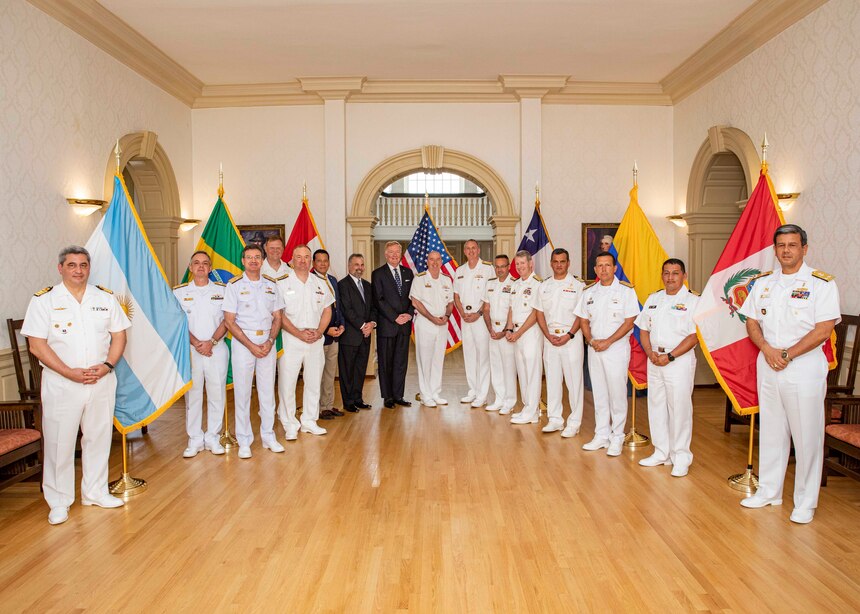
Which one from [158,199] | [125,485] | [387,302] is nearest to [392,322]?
[387,302]

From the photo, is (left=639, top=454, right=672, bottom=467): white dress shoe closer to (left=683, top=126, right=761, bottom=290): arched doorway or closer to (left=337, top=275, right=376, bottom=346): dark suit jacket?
(left=337, top=275, right=376, bottom=346): dark suit jacket

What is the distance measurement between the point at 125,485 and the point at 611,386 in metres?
3.67

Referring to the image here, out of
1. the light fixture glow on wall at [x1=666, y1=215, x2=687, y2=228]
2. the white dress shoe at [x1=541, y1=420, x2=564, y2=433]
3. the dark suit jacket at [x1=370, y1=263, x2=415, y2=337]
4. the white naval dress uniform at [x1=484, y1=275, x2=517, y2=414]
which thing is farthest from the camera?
the light fixture glow on wall at [x1=666, y1=215, x2=687, y2=228]

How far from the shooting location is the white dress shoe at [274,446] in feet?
16.6

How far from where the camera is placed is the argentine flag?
4.24m

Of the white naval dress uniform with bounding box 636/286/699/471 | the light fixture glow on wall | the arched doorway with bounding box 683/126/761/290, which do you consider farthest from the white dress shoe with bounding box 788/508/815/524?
the light fixture glow on wall

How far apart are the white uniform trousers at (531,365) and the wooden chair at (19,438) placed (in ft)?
13.1

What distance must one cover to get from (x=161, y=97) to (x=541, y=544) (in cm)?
696

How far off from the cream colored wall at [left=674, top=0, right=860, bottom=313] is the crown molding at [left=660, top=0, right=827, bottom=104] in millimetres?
92

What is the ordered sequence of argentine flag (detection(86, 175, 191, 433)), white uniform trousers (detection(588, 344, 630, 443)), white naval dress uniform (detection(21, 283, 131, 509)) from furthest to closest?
white uniform trousers (detection(588, 344, 630, 443))
argentine flag (detection(86, 175, 191, 433))
white naval dress uniform (detection(21, 283, 131, 509))

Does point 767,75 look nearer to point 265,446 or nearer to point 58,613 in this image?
point 265,446

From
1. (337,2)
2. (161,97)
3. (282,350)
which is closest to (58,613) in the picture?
(282,350)

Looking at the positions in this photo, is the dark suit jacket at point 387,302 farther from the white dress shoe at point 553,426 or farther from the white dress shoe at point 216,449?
the white dress shoe at point 216,449

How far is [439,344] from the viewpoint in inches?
269
